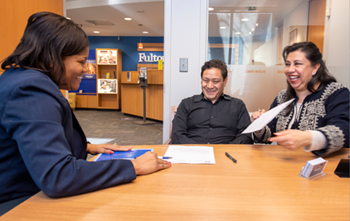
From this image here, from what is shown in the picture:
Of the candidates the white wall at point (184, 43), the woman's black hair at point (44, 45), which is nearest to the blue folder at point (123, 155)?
the woman's black hair at point (44, 45)

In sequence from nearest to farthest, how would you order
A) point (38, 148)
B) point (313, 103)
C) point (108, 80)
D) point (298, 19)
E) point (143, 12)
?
point (38, 148) < point (313, 103) < point (298, 19) < point (143, 12) < point (108, 80)

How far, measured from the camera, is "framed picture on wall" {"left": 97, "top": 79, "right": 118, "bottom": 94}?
898 centimetres

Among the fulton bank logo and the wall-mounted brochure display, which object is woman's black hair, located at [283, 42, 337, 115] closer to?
the wall-mounted brochure display

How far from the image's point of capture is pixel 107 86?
9.02m

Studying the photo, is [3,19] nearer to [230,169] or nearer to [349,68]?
[230,169]

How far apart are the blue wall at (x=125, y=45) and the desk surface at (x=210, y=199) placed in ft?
30.0

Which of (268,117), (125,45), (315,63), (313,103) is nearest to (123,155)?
(268,117)

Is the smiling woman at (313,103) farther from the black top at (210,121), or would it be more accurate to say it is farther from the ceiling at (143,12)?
the ceiling at (143,12)

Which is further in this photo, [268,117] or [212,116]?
[212,116]

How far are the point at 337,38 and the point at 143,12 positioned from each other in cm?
521

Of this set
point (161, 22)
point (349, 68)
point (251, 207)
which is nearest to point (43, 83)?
point (251, 207)

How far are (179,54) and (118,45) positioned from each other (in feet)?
25.2

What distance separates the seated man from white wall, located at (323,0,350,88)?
39.1 inches

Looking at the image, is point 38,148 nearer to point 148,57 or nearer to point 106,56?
point 106,56
